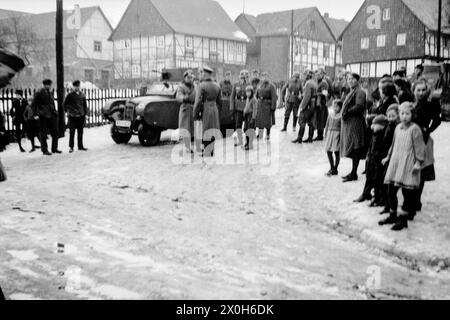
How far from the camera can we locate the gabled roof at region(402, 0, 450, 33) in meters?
40.4

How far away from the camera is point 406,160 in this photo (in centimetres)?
574

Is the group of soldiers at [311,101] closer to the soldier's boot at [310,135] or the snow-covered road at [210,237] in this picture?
the soldier's boot at [310,135]

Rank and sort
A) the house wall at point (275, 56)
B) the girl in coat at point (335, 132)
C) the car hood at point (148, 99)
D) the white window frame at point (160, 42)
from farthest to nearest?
1. the house wall at point (275, 56)
2. the white window frame at point (160, 42)
3. the car hood at point (148, 99)
4. the girl in coat at point (335, 132)

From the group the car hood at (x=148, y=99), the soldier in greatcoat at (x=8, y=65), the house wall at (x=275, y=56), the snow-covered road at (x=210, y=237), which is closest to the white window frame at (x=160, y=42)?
the house wall at (x=275, y=56)

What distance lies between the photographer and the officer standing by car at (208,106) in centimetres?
1098

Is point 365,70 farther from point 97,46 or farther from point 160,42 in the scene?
point 97,46

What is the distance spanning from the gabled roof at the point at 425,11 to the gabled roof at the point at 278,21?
14.0 meters

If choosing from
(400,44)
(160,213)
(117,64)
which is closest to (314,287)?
(160,213)

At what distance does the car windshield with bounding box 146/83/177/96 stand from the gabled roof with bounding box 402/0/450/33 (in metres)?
33.1

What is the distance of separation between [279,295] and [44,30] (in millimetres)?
53782

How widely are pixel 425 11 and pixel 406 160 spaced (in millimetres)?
41255

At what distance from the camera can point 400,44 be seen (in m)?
42.2
